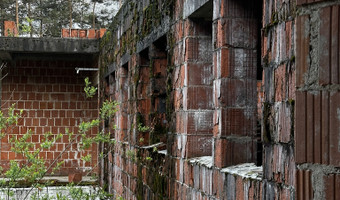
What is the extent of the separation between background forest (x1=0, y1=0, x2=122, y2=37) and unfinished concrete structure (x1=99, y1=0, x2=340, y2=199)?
2025 centimetres

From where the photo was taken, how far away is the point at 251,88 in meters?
4.22

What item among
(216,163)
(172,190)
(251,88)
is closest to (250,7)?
(251,88)

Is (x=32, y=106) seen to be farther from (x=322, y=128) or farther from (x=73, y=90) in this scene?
(x=322, y=128)

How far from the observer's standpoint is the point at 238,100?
4.20m

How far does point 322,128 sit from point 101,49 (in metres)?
11.8

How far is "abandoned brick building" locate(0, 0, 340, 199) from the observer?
1663 millimetres

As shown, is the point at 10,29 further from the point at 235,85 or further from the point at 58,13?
the point at 58,13

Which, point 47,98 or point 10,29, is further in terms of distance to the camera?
point 47,98

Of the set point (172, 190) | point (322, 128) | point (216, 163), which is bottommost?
point (172, 190)

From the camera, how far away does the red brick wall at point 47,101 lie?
15.1 meters

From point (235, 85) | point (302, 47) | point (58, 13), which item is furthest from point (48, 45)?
point (58, 13)

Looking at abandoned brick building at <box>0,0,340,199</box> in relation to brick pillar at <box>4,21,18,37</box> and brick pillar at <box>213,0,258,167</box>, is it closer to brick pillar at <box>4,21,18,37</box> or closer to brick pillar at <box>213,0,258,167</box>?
brick pillar at <box>213,0,258,167</box>

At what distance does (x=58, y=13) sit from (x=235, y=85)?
83.2 feet

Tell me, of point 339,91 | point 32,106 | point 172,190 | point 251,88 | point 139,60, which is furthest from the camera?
point 32,106
